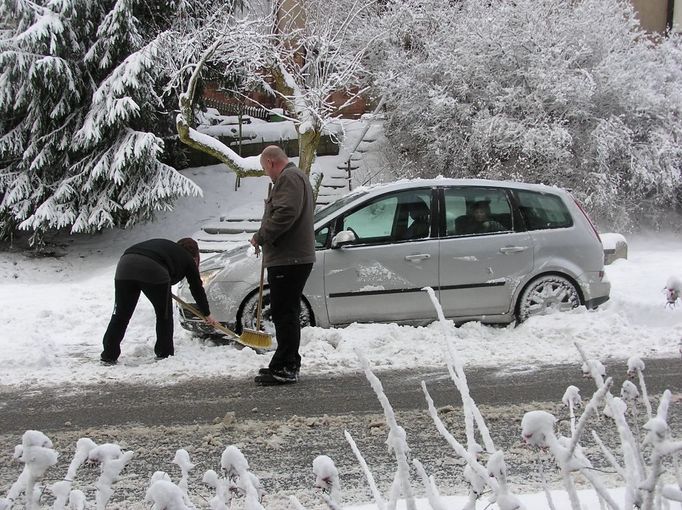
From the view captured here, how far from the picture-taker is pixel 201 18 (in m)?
13.8

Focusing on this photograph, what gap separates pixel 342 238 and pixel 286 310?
5.12 ft

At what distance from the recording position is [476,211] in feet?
24.5

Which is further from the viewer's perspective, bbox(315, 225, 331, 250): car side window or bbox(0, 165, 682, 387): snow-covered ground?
bbox(315, 225, 331, 250): car side window

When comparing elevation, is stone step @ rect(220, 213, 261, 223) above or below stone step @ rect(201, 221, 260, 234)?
above

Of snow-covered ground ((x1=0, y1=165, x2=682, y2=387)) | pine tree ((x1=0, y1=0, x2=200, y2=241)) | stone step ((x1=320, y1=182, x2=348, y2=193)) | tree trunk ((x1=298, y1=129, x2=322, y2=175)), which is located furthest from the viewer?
stone step ((x1=320, y1=182, x2=348, y2=193))

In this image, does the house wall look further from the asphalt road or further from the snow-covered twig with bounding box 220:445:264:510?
the snow-covered twig with bounding box 220:445:264:510

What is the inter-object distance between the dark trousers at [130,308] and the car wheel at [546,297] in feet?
11.9

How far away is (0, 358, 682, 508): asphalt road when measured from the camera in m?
4.03

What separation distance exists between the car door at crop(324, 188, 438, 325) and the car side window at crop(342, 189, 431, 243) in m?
0.02

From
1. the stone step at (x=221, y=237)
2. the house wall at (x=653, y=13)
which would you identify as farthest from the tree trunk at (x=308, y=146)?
the house wall at (x=653, y=13)

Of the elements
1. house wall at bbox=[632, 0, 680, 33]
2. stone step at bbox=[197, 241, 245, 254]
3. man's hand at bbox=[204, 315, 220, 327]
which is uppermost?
house wall at bbox=[632, 0, 680, 33]

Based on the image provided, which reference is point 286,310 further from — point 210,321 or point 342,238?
point 342,238

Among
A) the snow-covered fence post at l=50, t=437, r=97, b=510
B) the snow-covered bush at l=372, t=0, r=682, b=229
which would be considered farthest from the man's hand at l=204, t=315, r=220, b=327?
the snow-covered bush at l=372, t=0, r=682, b=229

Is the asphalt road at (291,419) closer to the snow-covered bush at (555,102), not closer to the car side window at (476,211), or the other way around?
the car side window at (476,211)
